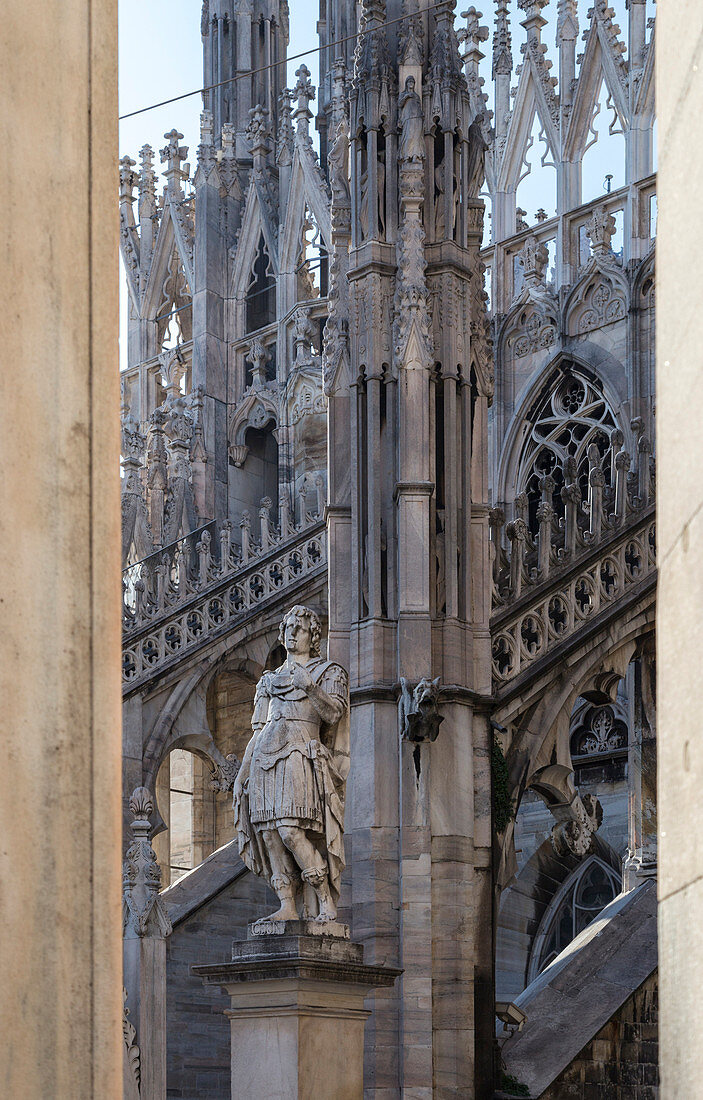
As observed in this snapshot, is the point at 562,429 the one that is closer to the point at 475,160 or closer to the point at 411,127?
the point at 475,160

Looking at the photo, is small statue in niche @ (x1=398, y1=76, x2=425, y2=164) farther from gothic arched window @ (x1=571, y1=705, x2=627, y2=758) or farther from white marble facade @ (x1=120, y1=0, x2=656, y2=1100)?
gothic arched window @ (x1=571, y1=705, x2=627, y2=758)

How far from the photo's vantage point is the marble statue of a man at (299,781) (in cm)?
1004

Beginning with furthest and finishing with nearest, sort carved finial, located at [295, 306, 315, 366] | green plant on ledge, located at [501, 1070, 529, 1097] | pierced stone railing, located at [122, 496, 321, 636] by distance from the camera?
carved finial, located at [295, 306, 315, 366] < pierced stone railing, located at [122, 496, 321, 636] < green plant on ledge, located at [501, 1070, 529, 1097]

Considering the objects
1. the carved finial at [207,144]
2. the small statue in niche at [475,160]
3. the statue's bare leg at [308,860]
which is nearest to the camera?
the statue's bare leg at [308,860]

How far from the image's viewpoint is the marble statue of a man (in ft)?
32.9

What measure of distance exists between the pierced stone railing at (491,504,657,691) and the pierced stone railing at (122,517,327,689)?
6.35m

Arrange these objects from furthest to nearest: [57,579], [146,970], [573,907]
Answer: [573,907] < [146,970] < [57,579]

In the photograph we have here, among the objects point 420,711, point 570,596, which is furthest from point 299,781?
point 570,596

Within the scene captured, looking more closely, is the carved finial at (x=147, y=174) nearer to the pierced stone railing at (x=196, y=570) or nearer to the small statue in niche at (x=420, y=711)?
the pierced stone railing at (x=196, y=570)

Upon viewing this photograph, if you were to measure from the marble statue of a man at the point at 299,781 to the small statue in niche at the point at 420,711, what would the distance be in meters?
2.89

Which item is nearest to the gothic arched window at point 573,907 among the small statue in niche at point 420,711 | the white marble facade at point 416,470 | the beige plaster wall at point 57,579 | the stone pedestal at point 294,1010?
the white marble facade at point 416,470

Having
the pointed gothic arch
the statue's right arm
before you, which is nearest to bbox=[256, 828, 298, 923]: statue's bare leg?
the statue's right arm

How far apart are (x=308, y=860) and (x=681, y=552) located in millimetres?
7843

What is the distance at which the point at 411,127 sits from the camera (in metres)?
14.6
